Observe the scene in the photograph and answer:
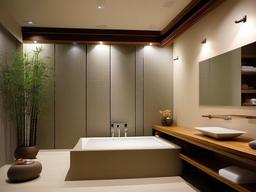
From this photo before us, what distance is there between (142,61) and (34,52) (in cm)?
227

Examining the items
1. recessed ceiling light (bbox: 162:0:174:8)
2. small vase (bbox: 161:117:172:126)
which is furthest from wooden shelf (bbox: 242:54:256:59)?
small vase (bbox: 161:117:172:126)

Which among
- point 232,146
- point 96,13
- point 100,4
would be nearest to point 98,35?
point 96,13

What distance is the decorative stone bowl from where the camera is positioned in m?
Result: 3.24

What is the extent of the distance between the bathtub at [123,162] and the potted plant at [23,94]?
130 centimetres

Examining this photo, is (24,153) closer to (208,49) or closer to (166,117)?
(166,117)

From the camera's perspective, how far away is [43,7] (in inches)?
153

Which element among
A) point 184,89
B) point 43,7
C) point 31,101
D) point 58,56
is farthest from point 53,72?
point 184,89

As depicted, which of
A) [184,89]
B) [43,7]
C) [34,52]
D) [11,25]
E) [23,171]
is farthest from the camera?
[34,52]

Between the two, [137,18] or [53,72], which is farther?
[53,72]

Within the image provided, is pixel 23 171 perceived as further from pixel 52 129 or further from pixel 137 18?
pixel 137 18

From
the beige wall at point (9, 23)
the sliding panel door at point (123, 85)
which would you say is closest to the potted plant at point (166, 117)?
the sliding panel door at point (123, 85)

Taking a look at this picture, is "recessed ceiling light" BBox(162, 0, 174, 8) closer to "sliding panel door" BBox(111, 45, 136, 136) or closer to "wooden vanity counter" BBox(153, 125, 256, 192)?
"sliding panel door" BBox(111, 45, 136, 136)

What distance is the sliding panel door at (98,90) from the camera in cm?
514

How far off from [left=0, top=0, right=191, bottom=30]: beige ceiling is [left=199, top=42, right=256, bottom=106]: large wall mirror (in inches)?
43.3
